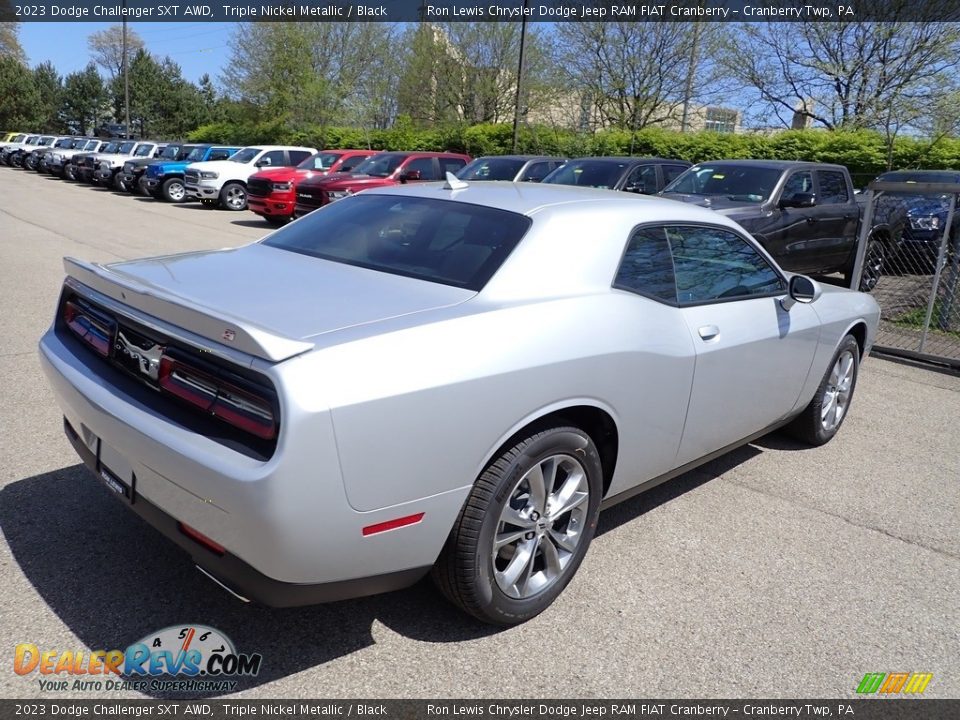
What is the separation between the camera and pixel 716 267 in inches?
159

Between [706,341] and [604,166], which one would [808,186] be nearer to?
[604,166]

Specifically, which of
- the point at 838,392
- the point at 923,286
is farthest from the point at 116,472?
the point at 923,286

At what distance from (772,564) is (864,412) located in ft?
9.76

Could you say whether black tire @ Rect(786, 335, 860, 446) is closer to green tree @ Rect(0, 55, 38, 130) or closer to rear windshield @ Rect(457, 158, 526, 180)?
rear windshield @ Rect(457, 158, 526, 180)

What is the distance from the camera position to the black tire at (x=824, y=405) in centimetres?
495

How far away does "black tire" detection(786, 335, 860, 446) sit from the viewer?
495cm

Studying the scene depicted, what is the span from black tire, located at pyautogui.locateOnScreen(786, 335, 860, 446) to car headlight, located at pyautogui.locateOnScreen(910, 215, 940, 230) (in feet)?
24.0

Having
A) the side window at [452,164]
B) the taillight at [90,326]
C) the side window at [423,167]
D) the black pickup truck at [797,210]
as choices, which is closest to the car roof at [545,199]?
the taillight at [90,326]

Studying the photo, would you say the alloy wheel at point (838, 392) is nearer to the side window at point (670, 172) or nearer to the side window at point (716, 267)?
the side window at point (716, 267)

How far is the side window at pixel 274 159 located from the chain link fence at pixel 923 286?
1509 cm

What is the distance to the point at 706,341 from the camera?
363 cm

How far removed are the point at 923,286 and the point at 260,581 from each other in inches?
426

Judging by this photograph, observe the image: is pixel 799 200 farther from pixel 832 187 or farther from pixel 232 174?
pixel 232 174

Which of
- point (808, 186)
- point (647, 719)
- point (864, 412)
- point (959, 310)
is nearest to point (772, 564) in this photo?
point (647, 719)
